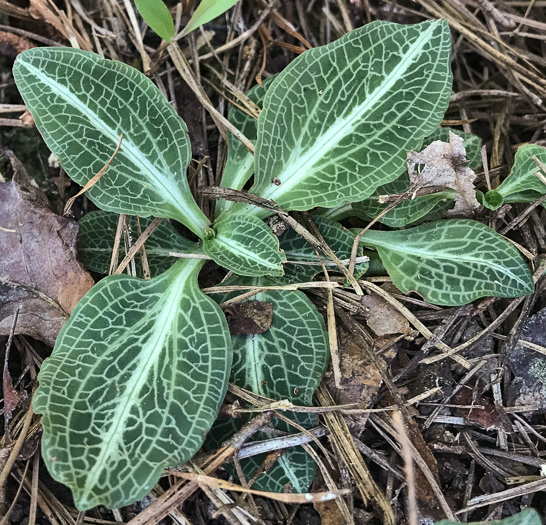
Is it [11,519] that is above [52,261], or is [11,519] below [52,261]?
below

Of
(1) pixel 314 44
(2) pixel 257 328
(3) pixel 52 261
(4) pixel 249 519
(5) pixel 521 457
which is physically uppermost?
(1) pixel 314 44

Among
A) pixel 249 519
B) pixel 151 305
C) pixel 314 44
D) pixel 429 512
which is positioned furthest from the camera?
pixel 314 44

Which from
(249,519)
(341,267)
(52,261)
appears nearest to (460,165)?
(341,267)

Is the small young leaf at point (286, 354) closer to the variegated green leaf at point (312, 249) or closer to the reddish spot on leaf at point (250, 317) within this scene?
the reddish spot on leaf at point (250, 317)

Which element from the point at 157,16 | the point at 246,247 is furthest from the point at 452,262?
the point at 157,16

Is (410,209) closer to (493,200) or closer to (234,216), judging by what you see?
(493,200)

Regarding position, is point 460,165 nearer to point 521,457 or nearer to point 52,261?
point 521,457

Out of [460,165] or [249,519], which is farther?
[460,165]
